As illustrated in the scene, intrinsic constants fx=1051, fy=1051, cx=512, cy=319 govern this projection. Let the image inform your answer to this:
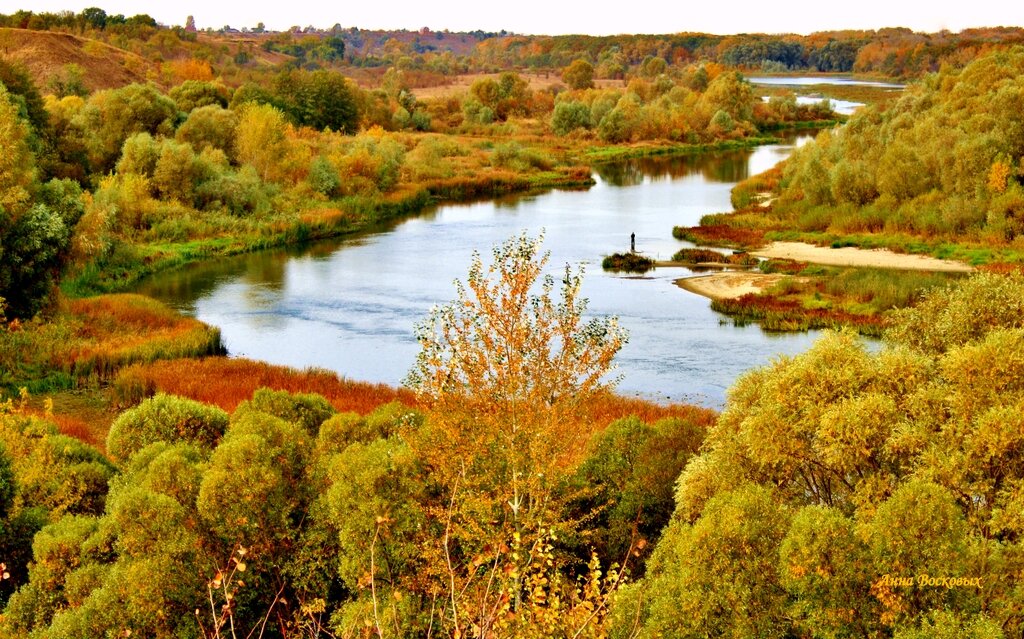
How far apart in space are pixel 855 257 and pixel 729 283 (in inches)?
331

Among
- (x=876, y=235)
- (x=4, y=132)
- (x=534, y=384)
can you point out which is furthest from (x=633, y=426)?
(x=876, y=235)

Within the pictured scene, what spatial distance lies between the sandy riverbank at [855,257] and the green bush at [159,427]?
3702cm

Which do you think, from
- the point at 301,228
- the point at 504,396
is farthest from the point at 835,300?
the point at 301,228

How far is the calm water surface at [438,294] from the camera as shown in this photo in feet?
115

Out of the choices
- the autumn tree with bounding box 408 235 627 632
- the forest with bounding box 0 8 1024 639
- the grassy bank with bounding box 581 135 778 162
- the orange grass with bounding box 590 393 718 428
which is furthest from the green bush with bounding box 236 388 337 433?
the grassy bank with bounding box 581 135 778 162

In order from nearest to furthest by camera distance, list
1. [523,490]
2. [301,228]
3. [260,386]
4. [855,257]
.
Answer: [523,490] → [260,386] → [855,257] → [301,228]

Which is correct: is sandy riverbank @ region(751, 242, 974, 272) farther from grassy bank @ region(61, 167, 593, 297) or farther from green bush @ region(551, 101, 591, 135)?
green bush @ region(551, 101, 591, 135)

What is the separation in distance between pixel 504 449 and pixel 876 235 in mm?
43916

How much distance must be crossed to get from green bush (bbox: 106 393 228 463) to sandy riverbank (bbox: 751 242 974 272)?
37.0 meters

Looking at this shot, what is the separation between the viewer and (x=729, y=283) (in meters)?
47.1

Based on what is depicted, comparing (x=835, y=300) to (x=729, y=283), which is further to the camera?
(x=729, y=283)

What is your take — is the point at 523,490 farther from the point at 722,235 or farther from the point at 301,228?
the point at 301,228

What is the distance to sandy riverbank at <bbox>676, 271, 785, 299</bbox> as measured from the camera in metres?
45.3

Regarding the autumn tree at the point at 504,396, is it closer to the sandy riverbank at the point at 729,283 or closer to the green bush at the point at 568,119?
the sandy riverbank at the point at 729,283
